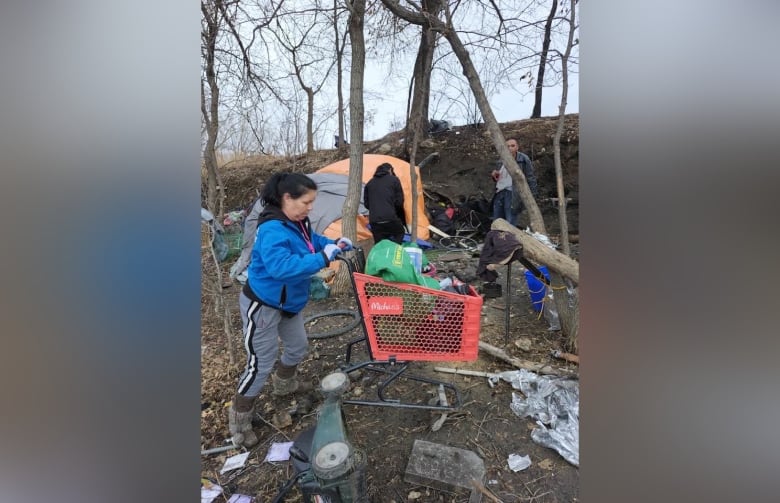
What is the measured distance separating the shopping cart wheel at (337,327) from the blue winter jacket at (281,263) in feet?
5.30

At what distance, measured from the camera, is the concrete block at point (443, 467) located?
222 centimetres

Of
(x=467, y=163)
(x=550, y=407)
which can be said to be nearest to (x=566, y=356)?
(x=550, y=407)

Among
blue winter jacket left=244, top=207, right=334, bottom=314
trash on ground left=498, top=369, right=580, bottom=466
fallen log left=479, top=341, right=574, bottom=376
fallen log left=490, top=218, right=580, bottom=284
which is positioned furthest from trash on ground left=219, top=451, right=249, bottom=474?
fallen log left=490, top=218, right=580, bottom=284

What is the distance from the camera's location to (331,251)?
2537mm

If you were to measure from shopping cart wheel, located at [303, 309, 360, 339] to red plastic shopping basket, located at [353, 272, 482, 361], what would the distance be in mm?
1646

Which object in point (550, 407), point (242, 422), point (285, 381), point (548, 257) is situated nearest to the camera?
point (242, 422)

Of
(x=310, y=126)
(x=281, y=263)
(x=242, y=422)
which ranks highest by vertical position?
(x=310, y=126)

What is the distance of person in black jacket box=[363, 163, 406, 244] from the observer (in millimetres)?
5828

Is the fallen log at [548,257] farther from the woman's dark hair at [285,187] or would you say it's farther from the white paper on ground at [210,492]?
the white paper on ground at [210,492]

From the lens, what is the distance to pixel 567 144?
34.2 feet

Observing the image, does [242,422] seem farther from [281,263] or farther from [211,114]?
[211,114]

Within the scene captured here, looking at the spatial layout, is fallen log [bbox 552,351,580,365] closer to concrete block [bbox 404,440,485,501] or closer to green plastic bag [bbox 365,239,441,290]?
concrete block [bbox 404,440,485,501]

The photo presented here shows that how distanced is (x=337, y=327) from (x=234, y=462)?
2.15m
